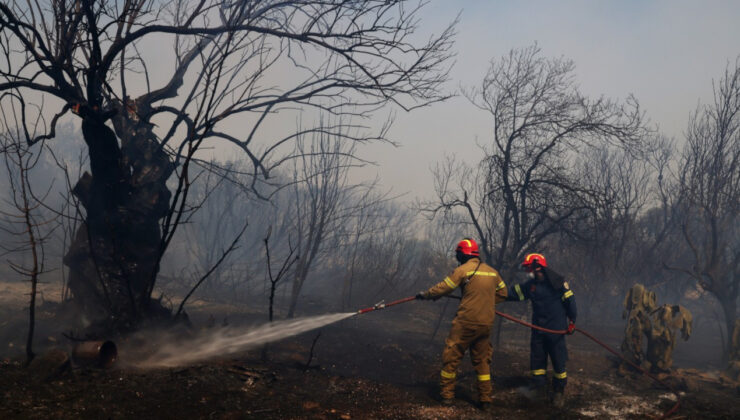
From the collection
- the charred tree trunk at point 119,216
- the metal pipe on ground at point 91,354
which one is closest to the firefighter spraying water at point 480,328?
the metal pipe on ground at point 91,354

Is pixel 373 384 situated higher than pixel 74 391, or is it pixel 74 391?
pixel 74 391

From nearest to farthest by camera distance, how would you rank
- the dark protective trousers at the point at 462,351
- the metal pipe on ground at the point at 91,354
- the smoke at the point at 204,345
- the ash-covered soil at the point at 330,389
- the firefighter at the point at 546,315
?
the ash-covered soil at the point at 330,389 → the metal pipe on ground at the point at 91,354 → the dark protective trousers at the point at 462,351 → the smoke at the point at 204,345 → the firefighter at the point at 546,315

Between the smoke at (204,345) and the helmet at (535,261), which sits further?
the helmet at (535,261)

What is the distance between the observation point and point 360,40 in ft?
20.8

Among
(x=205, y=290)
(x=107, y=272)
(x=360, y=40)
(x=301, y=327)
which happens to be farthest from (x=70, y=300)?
(x=205, y=290)

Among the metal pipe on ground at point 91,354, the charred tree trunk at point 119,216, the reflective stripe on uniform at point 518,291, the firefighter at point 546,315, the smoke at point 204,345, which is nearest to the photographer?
the metal pipe on ground at point 91,354

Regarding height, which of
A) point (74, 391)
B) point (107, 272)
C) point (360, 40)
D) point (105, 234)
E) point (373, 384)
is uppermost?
point (360, 40)

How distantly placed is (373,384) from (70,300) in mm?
5878

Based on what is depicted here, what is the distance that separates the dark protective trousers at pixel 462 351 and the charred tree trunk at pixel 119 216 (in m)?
4.15

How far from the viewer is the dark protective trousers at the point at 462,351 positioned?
5055mm

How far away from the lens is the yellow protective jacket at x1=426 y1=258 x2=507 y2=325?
514 centimetres

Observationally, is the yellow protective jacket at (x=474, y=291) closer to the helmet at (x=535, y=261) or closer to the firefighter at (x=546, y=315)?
the firefighter at (x=546, y=315)

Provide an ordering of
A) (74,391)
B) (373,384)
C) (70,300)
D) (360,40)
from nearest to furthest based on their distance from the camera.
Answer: (74,391)
(373,384)
(360,40)
(70,300)

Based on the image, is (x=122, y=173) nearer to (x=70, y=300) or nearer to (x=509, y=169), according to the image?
(x=70, y=300)
